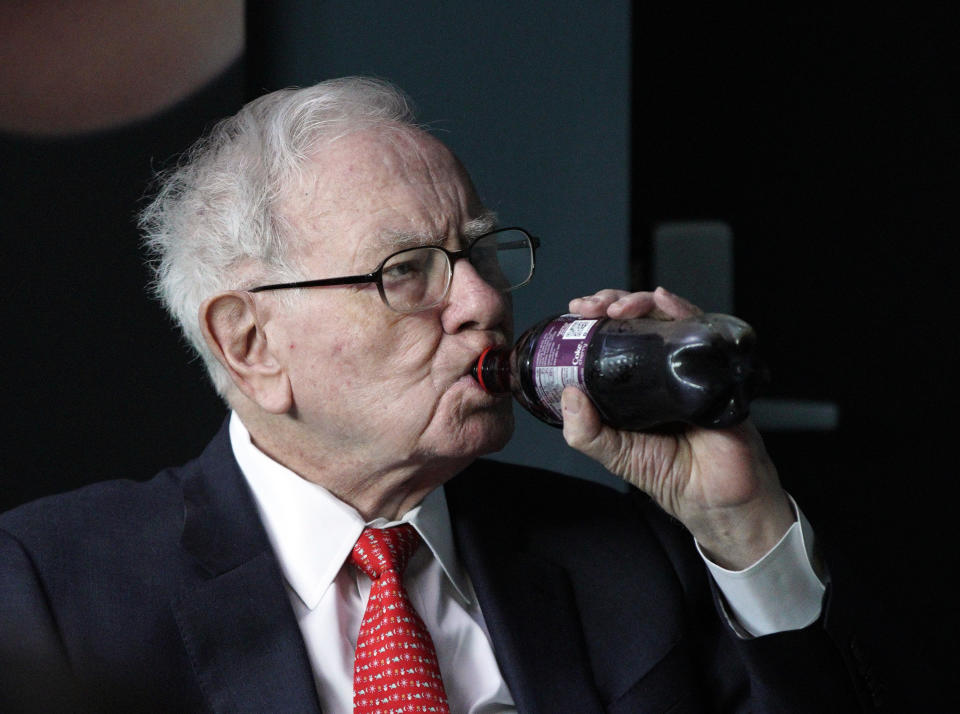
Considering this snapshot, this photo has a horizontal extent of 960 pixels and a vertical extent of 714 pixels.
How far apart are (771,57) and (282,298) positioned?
8.81 ft

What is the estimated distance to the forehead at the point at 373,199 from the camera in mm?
1481

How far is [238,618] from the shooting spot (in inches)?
54.4

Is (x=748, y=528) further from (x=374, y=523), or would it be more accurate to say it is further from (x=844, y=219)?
(x=844, y=219)

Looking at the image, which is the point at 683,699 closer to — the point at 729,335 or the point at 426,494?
the point at 426,494

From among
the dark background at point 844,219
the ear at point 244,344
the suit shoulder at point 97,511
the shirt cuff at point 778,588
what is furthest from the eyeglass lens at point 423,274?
the dark background at point 844,219

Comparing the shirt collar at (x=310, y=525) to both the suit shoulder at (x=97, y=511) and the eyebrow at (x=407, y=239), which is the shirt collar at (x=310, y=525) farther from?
the eyebrow at (x=407, y=239)

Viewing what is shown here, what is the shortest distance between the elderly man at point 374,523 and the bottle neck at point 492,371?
0.02m

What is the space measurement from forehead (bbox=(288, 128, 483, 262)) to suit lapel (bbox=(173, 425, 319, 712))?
0.39 meters

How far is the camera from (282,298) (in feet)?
4.96

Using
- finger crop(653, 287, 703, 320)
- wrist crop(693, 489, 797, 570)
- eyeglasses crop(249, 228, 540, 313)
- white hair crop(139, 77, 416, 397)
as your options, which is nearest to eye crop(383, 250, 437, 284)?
eyeglasses crop(249, 228, 540, 313)

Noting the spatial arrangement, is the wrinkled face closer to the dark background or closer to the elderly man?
the elderly man

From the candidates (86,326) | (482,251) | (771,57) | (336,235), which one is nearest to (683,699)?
(482,251)

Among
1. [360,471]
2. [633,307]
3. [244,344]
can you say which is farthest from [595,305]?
[244,344]

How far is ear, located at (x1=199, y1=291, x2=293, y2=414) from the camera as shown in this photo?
1539 mm
